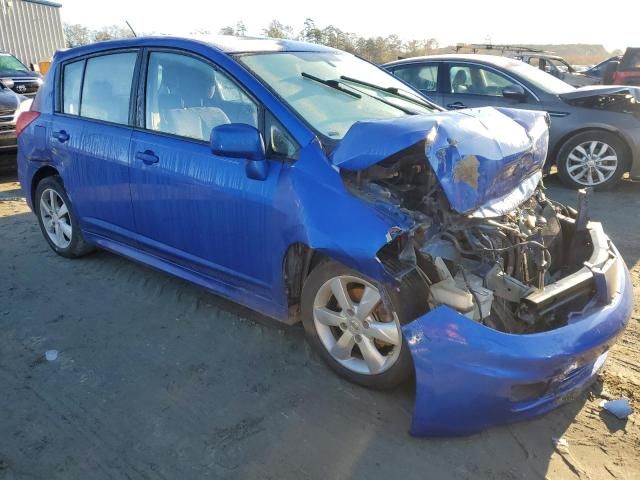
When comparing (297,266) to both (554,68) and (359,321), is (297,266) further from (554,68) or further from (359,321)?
(554,68)

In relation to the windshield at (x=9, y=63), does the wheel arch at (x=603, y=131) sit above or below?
above

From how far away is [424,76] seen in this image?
7750 mm

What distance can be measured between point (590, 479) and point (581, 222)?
60.1 inches

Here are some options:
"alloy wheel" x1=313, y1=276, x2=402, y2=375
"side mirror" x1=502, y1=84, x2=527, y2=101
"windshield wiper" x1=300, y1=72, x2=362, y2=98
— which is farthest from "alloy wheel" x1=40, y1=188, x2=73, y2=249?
"side mirror" x1=502, y1=84, x2=527, y2=101

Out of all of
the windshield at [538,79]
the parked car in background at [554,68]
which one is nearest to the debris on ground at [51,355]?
the windshield at [538,79]

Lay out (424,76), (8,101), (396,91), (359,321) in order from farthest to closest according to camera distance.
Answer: (8,101) < (424,76) < (396,91) < (359,321)

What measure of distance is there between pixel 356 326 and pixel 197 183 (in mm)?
1288

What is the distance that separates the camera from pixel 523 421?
2596 mm

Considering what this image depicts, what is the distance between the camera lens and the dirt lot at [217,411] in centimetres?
243

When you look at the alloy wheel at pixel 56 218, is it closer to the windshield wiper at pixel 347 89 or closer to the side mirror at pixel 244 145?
the side mirror at pixel 244 145

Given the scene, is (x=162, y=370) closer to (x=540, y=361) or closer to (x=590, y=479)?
(x=540, y=361)

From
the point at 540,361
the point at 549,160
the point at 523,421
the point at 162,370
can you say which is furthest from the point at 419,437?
the point at 549,160

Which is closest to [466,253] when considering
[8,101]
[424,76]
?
[424,76]

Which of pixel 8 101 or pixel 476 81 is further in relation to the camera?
pixel 8 101
